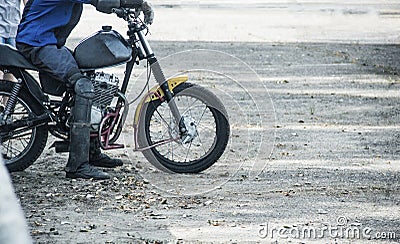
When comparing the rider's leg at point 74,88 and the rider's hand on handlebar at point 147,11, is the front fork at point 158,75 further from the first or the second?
the rider's leg at point 74,88

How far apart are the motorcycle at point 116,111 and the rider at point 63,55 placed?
A: 121mm

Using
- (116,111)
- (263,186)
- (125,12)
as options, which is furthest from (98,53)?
(263,186)

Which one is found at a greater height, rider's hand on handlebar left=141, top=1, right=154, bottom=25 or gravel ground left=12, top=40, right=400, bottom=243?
rider's hand on handlebar left=141, top=1, right=154, bottom=25

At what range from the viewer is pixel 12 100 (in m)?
6.42

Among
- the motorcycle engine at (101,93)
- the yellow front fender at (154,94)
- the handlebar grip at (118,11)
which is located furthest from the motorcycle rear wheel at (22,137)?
the handlebar grip at (118,11)

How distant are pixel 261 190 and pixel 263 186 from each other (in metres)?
0.14

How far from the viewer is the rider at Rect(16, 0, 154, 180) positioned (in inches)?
245

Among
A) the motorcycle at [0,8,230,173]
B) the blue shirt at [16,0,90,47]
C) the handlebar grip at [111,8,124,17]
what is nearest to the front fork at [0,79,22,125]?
the motorcycle at [0,8,230,173]

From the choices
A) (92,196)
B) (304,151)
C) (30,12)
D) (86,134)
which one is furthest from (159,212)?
(304,151)

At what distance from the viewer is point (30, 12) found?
6277 mm

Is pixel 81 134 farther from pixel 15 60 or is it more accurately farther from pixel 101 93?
pixel 15 60

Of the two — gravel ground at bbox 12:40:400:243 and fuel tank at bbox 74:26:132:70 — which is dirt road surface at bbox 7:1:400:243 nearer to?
gravel ground at bbox 12:40:400:243

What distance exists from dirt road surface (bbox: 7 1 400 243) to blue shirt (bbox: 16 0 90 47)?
3.61 ft

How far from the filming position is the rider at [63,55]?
245 inches
